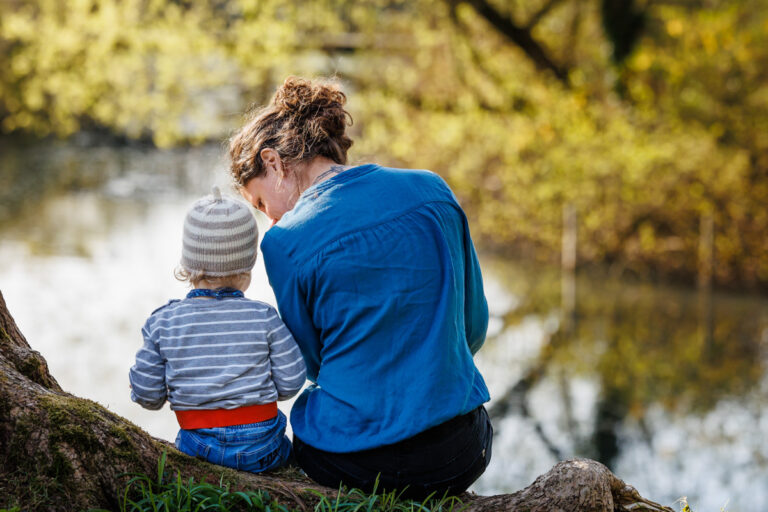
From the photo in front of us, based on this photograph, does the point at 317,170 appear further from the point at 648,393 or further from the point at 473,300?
the point at 648,393

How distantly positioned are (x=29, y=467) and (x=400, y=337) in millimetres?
966

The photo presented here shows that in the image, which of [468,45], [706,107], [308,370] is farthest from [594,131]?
[308,370]

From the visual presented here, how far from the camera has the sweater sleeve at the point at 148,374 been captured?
215 cm

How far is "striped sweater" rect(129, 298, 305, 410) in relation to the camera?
213cm

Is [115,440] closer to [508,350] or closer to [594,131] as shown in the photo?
[508,350]

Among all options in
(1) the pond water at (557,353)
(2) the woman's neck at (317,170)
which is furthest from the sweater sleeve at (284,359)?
(1) the pond water at (557,353)

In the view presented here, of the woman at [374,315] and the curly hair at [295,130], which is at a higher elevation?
the curly hair at [295,130]

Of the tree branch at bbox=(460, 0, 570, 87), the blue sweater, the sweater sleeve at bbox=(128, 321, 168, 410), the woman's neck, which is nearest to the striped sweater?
the sweater sleeve at bbox=(128, 321, 168, 410)

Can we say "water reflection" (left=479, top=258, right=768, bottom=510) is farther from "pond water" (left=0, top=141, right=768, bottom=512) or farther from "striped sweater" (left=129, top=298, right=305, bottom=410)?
"striped sweater" (left=129, top=298, right=305, bottom=410)

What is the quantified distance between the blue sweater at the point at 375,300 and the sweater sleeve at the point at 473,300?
124 millimetres

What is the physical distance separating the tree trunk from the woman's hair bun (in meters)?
1.00

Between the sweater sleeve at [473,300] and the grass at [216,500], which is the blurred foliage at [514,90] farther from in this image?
the grass at [216,500]

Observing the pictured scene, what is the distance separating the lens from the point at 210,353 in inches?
84.2

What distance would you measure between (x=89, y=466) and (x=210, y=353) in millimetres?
417
